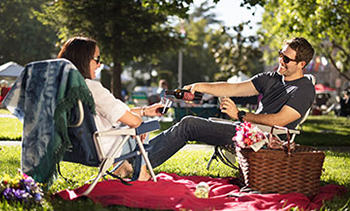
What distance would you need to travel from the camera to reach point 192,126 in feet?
16.5

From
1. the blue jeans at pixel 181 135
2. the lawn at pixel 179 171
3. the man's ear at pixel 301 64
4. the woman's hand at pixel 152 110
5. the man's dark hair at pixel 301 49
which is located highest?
the man's dark hair at pixel 301 49

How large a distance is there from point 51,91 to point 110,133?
0.59 meters

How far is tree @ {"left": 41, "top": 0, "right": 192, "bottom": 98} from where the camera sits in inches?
710

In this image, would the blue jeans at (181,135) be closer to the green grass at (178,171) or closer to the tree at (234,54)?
the green grass at (178,171)

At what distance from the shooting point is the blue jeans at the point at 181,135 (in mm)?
4992

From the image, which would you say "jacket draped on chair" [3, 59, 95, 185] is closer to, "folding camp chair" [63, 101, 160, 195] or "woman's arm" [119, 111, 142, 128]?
"folding camp chair" [63, 101, 160, 195]

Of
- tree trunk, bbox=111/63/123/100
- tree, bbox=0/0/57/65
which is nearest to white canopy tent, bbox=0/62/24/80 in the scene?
tree trunk, bbox=111/63/123/100

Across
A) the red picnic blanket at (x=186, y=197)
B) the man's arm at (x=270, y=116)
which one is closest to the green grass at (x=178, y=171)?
the red picnic blanket at (x=186, y=197)

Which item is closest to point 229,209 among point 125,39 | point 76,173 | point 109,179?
point 109,179

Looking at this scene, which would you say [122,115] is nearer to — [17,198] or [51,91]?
[51,91]

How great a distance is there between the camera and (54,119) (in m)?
4.04

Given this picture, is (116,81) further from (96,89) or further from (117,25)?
(96,89)

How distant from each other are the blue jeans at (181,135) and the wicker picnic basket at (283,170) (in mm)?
666

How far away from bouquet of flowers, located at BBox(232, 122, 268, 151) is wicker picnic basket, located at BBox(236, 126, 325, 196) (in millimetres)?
67
